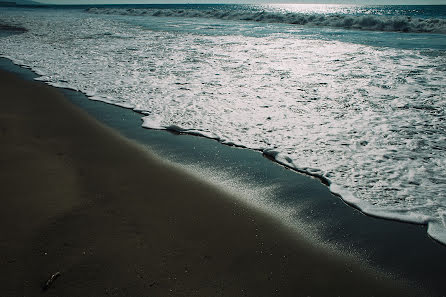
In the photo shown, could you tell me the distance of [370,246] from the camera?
259cm

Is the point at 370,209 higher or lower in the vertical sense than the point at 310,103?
lower

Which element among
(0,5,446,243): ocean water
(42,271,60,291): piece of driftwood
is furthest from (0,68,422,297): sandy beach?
(0,5,446,243): ocean water

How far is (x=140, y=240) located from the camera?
2477mm

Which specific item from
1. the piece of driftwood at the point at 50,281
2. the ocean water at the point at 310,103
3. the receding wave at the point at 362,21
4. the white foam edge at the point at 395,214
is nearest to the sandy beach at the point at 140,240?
the piece of driftwood at the point at 50,281

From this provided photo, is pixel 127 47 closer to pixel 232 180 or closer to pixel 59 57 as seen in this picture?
pixel 59 57

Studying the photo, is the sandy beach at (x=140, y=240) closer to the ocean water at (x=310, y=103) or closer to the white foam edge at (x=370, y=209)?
the white foam edge at (x=370, y=209)

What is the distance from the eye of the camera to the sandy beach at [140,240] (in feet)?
6.88

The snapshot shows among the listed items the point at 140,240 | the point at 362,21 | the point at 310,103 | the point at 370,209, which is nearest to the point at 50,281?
the point at 140,240

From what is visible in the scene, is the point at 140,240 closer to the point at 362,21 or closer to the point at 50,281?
the point at 50,281

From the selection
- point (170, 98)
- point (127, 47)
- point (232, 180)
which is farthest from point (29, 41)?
point (232, 180)

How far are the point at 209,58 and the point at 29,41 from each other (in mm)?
9964

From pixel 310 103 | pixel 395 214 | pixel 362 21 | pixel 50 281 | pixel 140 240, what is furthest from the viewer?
pixel 362 21

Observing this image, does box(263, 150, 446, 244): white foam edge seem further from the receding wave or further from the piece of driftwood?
the receding wave

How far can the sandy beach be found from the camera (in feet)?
6.88
